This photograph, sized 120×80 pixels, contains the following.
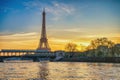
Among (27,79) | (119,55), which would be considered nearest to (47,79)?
(27,79)

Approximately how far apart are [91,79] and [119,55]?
141194 mm

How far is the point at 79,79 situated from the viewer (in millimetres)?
60156

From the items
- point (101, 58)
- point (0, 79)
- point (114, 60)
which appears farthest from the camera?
point (101, 58)

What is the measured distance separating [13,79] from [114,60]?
130m

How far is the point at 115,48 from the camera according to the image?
655 feet

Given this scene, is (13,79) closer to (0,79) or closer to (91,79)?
(0,79)

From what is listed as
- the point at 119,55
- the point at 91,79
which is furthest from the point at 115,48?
the point at 91,79

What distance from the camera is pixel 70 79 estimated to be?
197 ft

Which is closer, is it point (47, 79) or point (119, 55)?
point (47, 79)

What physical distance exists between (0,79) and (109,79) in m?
16.8

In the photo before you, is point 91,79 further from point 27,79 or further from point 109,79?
point 27,79

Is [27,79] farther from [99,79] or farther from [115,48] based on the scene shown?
[115,48]

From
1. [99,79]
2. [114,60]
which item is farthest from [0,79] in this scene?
[114,60]

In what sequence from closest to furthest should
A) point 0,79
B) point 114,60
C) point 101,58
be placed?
point 0,79, point 114,60, point 101,58
